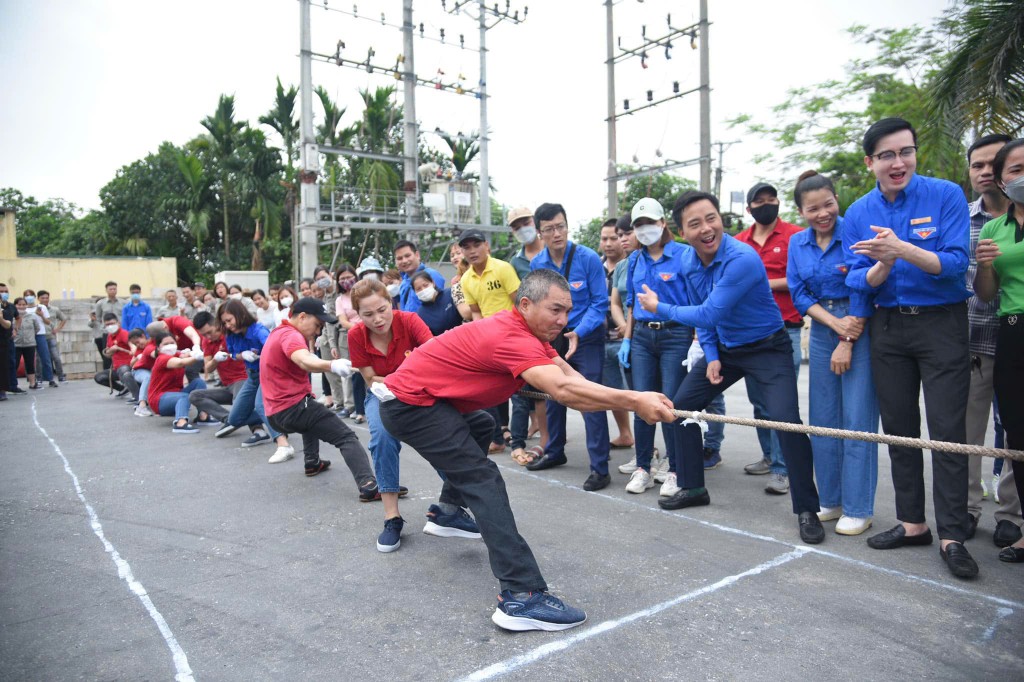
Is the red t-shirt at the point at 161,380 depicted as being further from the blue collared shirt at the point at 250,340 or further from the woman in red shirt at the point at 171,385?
the blue collared shirt at the point at 250,340

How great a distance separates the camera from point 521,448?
6160mm

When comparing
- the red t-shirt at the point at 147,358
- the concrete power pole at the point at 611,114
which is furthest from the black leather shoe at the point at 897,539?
the concrete power pole at the point at 611,114

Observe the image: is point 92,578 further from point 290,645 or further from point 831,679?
point 831,679

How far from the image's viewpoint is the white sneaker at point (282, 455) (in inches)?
250

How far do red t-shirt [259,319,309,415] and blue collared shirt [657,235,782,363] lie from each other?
3016 millimetres

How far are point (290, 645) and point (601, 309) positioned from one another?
3246 millimetres

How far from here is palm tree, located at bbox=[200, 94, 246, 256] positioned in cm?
3094

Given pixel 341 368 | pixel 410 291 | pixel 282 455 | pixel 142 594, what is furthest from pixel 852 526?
pixel 282 455

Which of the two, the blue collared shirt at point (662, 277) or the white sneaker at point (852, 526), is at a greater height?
the blue collared shirt at point (662, 277)

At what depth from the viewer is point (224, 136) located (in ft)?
102

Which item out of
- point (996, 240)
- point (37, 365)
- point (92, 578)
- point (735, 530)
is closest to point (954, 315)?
point (996, 240)

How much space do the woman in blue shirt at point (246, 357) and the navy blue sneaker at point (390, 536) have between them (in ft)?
11.3

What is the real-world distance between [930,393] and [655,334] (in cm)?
181

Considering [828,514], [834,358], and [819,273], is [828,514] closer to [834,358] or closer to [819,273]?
[834,358]
